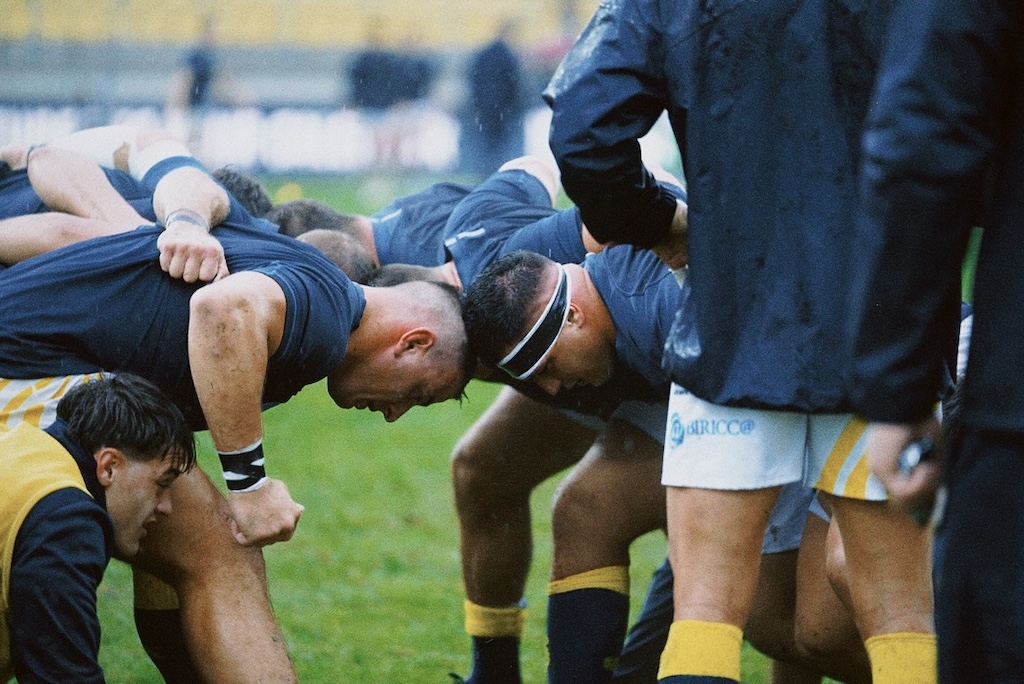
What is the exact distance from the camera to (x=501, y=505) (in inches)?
173

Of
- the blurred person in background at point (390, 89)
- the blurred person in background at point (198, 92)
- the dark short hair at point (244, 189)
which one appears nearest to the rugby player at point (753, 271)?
the dark short hair at point (244, 189)

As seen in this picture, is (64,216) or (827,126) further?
(64,216)

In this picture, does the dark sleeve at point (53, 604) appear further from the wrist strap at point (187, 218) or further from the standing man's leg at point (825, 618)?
the standing man's leg at point (825, 618)

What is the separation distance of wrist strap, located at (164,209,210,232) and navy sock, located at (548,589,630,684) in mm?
1443

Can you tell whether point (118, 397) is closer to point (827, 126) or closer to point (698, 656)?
point (698, 656)

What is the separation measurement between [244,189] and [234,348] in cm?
195

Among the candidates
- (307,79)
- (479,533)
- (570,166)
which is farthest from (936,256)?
(307,79)

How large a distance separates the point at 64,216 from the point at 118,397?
0.99 meters

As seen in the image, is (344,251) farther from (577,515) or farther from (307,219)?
(577,515)

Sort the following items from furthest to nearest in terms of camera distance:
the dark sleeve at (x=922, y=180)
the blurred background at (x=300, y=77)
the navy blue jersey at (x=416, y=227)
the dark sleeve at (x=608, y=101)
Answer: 1. the blurred background at (x=300, y=77)
2. the navy blue jersey at (x=416, y=227)
3. the dark sleeve at (x=608, y=101)
4. the dark sleeve at (x=922, y=180)

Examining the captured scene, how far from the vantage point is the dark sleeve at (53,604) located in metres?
2.68

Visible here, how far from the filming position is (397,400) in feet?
12.0

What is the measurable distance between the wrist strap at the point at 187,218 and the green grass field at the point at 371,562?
149cm

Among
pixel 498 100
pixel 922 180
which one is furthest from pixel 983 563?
pixel 498 100
